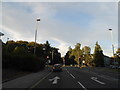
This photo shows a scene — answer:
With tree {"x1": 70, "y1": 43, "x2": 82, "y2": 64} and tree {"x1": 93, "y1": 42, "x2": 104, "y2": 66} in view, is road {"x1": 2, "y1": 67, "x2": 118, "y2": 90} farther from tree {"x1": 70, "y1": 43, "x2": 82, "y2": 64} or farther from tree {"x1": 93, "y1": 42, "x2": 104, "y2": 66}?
tree {"x1": 70, "y1": 43, "x2": 82, "y2": 64}

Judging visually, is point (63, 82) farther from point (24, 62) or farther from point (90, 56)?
point (90, 56)

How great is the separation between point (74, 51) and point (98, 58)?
70.7 feet

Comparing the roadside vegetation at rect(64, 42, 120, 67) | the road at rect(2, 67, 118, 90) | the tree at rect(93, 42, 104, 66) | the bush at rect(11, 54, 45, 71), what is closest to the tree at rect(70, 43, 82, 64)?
the roadside vegetation at rect(64, 42, 120, 67)

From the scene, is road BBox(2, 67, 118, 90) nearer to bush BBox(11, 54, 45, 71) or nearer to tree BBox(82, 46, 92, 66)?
bush BBox(11, 54, 45, 71)

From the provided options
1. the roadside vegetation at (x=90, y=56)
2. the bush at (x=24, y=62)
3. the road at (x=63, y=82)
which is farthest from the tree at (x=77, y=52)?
the road at (x=63, y=82)

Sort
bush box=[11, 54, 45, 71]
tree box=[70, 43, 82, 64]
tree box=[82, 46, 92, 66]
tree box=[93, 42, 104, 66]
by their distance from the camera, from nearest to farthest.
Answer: bush box=[11, 54, 45, 71] < tree box=[93, 42, 104, 66] < tree box=[82, 46, 92, 66] < tree box=[70, 43, 82, 64]

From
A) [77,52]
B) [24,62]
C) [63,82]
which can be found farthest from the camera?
[77,52]

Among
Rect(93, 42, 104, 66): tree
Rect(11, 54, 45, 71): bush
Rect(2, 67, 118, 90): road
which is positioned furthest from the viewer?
Rect(93, 42, 104, 66): tree

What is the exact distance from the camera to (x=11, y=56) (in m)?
26.5

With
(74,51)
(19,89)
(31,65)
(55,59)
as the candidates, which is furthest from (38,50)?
(19,89)

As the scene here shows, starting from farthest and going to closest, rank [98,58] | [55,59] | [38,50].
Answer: [55,59] < [38,50] < [98,58]

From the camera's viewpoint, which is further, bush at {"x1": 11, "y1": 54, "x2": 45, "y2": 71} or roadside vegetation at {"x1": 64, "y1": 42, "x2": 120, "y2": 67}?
roadside vegetation at {"x1": 64, "y1": 42, "x2": 120, "y2": 67}

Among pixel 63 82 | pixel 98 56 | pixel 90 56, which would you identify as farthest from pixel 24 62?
pixel 90 56

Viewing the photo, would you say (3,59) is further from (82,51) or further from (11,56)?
(82,51)
